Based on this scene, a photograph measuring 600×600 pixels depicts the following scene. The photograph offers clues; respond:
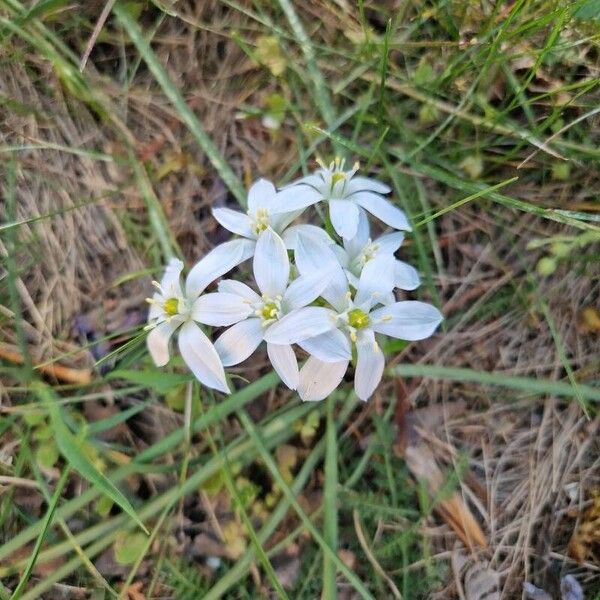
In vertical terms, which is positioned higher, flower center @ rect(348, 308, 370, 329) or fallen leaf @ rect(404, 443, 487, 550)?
flower center @ rect(348, 308, 370, 329)

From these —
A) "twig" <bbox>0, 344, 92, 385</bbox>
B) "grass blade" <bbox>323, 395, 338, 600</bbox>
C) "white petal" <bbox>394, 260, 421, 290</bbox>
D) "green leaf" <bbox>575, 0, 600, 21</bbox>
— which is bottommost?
"grass blade" <bbox>323, 395, 338, 600</bbox>

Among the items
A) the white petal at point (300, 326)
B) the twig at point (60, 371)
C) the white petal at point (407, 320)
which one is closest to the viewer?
the white petal at point (300, 326)

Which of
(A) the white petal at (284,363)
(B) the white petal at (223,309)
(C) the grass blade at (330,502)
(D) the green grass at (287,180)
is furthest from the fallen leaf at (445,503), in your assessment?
(B) the white petal at (223,309)

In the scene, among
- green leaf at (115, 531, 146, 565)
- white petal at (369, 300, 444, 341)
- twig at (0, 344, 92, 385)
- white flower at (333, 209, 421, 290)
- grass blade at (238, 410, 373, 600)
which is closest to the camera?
white petal at (369, 300, 444, 341)

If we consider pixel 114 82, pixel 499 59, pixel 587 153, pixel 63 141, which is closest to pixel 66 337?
pixel 63 141

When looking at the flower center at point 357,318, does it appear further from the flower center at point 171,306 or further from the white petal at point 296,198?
the flower center at point 171,306

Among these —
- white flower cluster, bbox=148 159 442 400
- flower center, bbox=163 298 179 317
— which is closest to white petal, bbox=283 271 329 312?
white flower cluster, bbox=148 159 442 400

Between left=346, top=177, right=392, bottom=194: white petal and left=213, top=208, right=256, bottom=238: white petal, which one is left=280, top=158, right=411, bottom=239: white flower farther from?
left=213, top=208, right=256, bottom=238: white petal

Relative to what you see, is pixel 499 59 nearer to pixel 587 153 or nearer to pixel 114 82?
pixel 587 153
